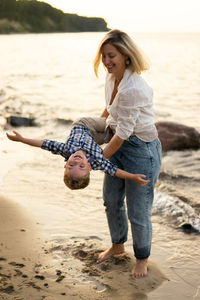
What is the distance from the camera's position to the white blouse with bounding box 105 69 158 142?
303cm

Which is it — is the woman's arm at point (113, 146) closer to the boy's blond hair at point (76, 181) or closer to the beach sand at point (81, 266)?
the boy's blond hair at point (76, 181)

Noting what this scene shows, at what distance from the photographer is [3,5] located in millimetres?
87125

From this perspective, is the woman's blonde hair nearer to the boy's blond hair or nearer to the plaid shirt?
the plaid shirt

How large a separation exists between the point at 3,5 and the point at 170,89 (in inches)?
2937

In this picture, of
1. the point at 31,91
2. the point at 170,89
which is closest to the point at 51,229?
A: the point at 31,91

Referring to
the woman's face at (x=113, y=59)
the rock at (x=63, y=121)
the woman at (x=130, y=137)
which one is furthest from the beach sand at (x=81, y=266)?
the rock at (x=63, y=121)

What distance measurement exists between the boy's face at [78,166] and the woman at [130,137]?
178mm

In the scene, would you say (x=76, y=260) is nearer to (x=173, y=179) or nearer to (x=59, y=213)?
(x=59, y=213)

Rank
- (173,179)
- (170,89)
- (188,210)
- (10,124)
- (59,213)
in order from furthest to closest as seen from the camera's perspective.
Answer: (170,89) < (10,124) < (173,179) < (188,210) < (59,213)

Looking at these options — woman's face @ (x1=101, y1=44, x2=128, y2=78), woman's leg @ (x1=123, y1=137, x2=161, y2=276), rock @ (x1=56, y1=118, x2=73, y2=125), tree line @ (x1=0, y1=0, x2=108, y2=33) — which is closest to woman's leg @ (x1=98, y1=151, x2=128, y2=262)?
woman's leg @ (x1=123, y1=137, x2=161, y2=276)

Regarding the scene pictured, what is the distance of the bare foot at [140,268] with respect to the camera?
12.0 feet

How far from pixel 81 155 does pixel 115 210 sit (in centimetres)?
72

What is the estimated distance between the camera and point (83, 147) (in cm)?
339

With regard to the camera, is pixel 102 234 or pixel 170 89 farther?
pixel 170 89
